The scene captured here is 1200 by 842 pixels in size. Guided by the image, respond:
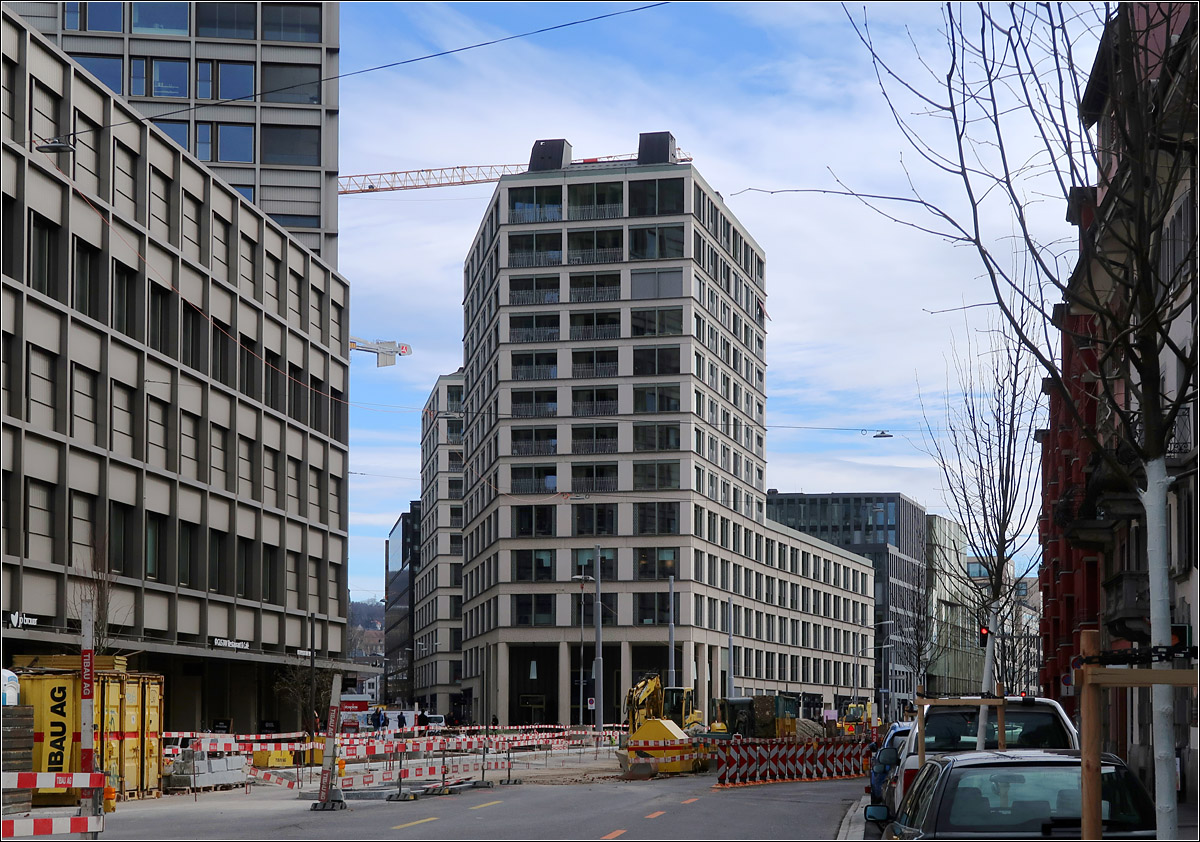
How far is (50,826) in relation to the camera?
15.8m

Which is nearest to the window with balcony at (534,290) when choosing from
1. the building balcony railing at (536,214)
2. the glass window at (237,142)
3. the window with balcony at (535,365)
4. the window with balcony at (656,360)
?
the window with balcony at (535,365)

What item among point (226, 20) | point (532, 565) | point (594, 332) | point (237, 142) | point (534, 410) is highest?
point (226, 20)

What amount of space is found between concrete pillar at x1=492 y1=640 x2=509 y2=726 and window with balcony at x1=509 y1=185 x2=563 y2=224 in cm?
2701

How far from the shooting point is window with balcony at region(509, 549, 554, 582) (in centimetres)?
9456

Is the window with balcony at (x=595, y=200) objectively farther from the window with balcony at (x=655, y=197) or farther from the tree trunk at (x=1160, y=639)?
the tree trunk at (x=1160, y=639)

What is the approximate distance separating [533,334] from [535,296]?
244cm

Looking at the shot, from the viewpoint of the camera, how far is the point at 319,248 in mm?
67562

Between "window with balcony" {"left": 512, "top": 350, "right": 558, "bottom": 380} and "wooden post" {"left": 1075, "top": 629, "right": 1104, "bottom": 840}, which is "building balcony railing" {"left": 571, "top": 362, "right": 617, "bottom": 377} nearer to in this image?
"window with balcony" {"left": 512, "top": 350, "right": 558, "bottom": 380}

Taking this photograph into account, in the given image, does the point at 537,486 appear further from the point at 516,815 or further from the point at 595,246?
the point at 516,815

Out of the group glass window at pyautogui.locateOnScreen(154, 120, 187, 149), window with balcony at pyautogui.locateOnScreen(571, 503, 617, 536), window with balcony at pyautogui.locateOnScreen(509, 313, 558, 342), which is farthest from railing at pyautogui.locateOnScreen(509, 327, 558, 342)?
glass window at pyautogui.locateOnScreen(154, 120, 187, 149)

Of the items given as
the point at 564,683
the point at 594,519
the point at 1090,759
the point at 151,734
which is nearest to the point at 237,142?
the point at 594,519

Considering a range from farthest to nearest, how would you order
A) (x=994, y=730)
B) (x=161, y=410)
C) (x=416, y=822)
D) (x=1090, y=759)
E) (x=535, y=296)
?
1. (x=535, y=296)
2. (x=161, y=410)
3. (x=416, y=822)
4. (x=994, y=730)
5. (x=1090, y=759)

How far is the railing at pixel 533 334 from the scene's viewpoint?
95938mm

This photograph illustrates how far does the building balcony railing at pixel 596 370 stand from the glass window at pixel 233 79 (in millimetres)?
34398
